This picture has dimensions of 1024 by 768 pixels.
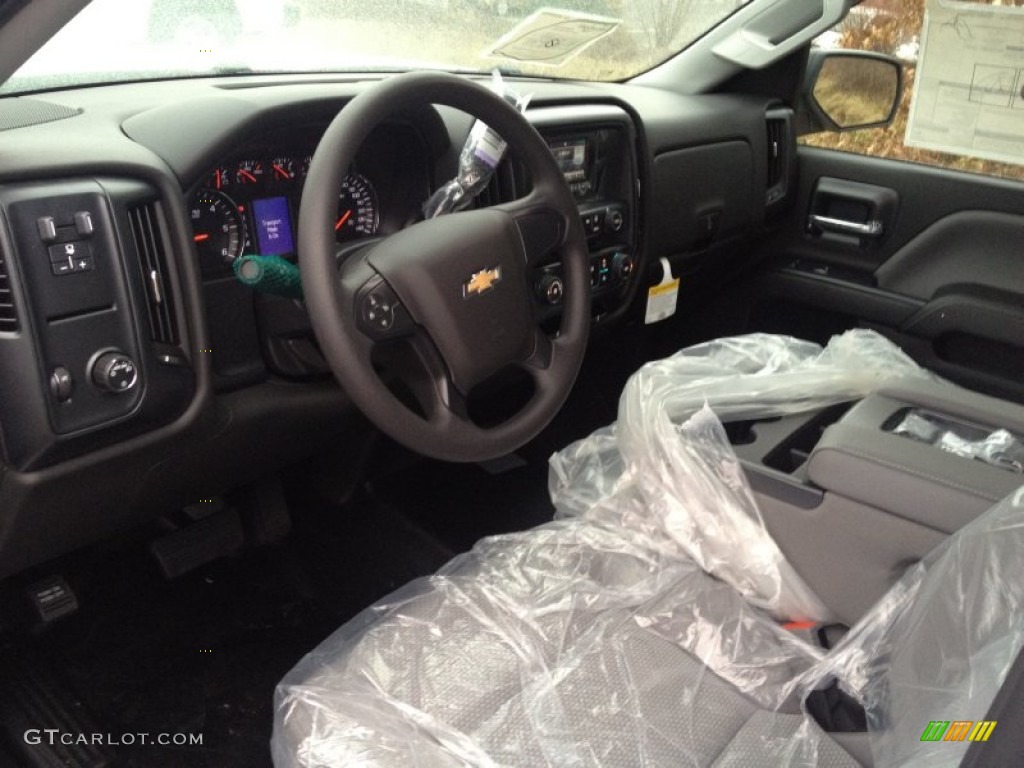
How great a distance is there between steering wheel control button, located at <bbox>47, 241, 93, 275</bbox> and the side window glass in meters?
1.78

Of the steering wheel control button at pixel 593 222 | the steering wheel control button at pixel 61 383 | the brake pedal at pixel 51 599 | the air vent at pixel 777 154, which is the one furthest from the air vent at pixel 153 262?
the air vent at pixel 777 154

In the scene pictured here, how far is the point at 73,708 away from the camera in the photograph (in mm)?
1630

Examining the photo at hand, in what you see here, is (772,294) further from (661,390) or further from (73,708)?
(73,708)

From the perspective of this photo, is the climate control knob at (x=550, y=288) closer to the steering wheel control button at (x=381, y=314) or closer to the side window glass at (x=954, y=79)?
the steering wheel control button at (x=381, y=314)

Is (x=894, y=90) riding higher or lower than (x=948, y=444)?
higher

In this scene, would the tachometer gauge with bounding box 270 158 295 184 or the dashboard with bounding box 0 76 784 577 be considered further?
the tachometer gauge with bounding box 270 158 295 184

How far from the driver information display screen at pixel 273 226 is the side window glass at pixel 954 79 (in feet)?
4.84

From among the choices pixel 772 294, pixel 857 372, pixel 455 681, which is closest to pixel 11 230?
pixel 455 681

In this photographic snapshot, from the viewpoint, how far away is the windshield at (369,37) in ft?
4.67

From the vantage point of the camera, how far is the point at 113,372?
110 centimetres

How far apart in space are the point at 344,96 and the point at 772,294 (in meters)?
1.47

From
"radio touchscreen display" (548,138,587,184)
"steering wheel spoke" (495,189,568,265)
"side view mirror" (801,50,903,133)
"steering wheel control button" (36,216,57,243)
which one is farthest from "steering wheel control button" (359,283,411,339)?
"side view mirror" (801,50,903,133)

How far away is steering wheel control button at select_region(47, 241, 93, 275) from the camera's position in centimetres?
104

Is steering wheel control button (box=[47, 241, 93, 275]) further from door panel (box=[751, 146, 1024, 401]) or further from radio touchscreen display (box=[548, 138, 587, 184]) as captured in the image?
door panel (box=[751, 146, 1024, 401])
